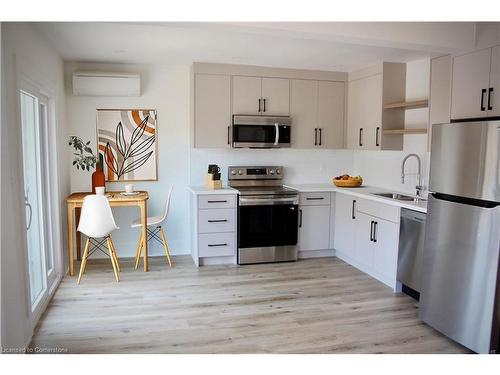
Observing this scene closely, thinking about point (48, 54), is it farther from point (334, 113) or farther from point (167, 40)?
point (334, 113)

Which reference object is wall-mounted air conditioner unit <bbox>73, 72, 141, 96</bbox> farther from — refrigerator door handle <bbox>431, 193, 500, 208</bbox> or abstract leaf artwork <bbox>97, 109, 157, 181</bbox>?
refrigerator door handle <bbox>431, 193, 500, 208</bbox>

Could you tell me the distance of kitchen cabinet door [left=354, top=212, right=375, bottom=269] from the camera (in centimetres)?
454

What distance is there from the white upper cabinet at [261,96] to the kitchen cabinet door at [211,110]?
124 mm

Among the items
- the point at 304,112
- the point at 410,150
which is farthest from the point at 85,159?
the point at 410,150

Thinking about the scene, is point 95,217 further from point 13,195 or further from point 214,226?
point 13,195

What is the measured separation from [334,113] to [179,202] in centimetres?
233

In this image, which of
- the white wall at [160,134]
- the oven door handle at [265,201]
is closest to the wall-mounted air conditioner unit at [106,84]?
the white wall at [160,134]

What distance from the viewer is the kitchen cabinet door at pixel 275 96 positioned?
17.1 feet

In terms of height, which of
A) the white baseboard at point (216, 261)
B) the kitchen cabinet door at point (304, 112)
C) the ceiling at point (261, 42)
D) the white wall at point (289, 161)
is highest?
the ceiling at point (261, 42)

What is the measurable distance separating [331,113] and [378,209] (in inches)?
65.1

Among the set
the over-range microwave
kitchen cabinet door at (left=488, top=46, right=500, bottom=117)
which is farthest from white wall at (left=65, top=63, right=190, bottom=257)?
kitchen cabinet door at (left=488, top=46, right=500, bottom=117)

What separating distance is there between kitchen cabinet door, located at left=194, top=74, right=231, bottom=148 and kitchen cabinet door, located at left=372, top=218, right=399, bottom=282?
6.83 feet

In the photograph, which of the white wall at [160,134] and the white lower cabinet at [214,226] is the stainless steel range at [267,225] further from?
the white wall at [160,134]
